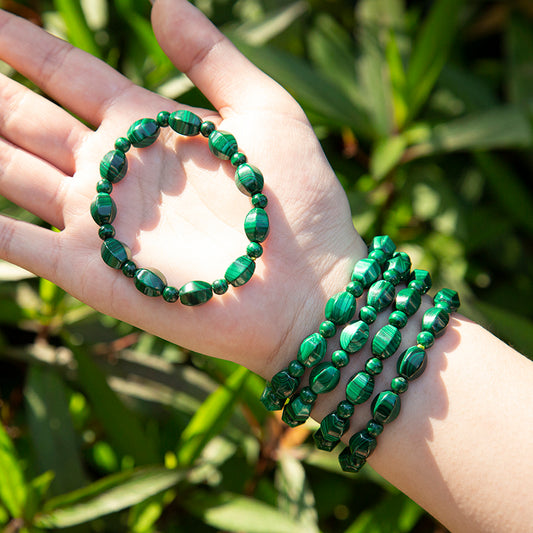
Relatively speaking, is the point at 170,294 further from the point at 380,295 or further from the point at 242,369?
the point at 380,295

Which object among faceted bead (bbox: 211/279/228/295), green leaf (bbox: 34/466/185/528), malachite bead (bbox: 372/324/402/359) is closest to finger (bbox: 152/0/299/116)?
faceted bead (bbox: 211/279/228/295)

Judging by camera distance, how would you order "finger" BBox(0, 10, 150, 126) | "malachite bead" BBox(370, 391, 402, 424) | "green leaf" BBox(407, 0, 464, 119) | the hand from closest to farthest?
"malachite bead" BBox(370, 391, 402, 424), the hand, "finger" BBox(0, 10, 150, 126), "green leaf" BBox(407, 0, 464, 119)

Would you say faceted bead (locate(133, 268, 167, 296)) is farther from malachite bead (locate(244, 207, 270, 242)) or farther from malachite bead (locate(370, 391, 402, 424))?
malachite bead (locate(370, 391, 402, 424))

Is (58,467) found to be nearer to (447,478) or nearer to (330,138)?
(447,478)

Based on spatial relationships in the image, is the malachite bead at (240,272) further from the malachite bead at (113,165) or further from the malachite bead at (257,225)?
the malachite bead at (113,165)

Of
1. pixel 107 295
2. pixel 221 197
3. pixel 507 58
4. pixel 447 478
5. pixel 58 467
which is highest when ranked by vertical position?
A: pixel 507 58

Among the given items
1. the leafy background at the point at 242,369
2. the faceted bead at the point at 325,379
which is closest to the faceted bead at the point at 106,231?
the leafy background at the point at 242,369

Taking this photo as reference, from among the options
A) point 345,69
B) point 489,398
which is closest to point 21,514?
point 489,398
